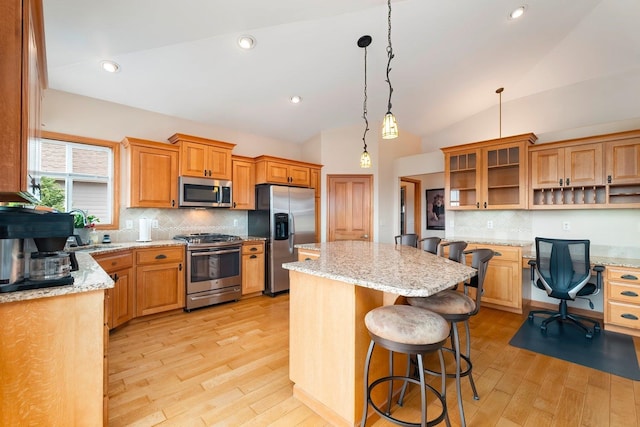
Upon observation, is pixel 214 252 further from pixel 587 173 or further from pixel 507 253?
pixel 587 173

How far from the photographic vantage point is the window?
3.25 meters

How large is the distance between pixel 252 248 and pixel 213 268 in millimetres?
664

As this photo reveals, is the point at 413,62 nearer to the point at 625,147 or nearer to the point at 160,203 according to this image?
the point at 625,147

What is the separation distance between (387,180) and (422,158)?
73 centimetres

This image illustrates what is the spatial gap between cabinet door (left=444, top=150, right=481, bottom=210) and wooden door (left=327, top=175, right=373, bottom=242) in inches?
51.6

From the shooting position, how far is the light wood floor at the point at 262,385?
1.76 meters

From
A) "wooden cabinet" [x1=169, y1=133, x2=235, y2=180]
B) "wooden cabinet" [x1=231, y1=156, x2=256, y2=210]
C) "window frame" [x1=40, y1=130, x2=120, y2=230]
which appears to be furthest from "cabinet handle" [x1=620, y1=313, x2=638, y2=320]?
"window frame" [x1=40, y1=130, x2=120, y2=230]

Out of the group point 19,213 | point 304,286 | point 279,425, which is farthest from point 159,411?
point 19,213

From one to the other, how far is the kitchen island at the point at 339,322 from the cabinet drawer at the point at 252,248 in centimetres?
239

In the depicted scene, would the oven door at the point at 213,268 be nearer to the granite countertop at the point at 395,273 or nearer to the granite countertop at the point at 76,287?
the granite countertop at the point at 76,287

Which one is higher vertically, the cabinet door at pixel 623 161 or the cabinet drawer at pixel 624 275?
the cabinet door at pixel 623 161

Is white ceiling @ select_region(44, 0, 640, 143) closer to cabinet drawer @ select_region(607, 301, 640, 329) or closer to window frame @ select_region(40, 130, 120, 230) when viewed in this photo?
window frame @ select_region(40, 130, 120, 230)

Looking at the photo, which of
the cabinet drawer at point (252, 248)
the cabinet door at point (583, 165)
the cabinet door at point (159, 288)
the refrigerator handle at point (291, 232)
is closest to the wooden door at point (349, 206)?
the refrigerator handle at point (291, 232)

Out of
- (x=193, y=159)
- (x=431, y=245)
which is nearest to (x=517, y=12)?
(x=431, y=245)
